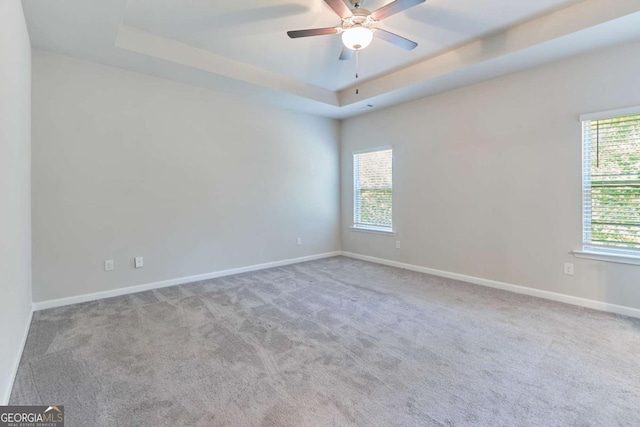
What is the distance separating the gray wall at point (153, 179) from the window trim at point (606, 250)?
3.66 metres

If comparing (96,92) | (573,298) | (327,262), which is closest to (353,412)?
(573,298)

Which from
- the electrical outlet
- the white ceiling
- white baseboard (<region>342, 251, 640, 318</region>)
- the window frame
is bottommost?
white baseboard (<region>342, 251, 640, 318</region>)

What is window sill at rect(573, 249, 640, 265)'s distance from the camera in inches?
Answer: 113

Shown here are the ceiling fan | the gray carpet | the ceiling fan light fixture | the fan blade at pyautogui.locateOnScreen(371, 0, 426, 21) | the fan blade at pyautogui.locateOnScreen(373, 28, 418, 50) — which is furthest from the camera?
the fan blade at pyautogui.locateOnScreen(373, 28, 418, 50)

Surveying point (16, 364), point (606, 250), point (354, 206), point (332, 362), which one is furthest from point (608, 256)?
point (16, 364)

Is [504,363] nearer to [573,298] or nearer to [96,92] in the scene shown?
[573,298]

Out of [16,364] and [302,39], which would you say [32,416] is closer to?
[16,364]

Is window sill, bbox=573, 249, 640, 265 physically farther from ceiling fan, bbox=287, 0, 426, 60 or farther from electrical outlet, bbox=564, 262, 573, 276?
ceiling fan, bbox=287, 0, 426, 60

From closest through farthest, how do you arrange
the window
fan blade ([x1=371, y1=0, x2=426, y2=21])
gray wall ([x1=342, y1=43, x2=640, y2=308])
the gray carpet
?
the gray carpet
fan blade ([x1=371, y1=0, x2=426, y2=21])
gray wall ([x1=342, y1=43, x2=640, y2=308])
the window

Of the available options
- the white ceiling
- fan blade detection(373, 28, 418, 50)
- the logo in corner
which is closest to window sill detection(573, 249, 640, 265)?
the white ceiling

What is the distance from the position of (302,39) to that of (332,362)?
3.07m

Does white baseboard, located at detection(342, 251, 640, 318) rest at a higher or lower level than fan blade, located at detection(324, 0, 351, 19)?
lower

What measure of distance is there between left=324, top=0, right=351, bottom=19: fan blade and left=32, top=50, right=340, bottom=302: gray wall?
2440 millimetres

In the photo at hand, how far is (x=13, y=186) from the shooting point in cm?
206
